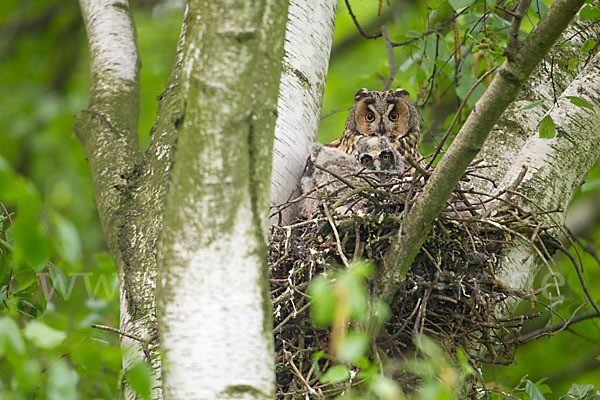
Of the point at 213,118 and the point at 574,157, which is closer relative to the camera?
the point at 213,118

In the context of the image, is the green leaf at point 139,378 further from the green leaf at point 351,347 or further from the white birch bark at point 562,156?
the white birch bark at point 562,156

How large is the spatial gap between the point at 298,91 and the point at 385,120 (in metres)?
0.92

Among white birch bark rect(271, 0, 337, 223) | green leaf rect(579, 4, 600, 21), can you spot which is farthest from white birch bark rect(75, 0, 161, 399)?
green leaf rect(579, 4, 600, 21)

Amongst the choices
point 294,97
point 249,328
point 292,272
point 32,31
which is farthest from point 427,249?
point 32,31

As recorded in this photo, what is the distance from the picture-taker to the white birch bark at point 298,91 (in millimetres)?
3109

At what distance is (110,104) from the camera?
121 inches

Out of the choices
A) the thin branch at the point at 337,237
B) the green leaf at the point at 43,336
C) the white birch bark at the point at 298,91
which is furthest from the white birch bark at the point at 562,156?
the green leaf at the point at 43,336

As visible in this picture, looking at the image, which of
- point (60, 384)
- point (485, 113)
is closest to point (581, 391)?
point (485, 113)

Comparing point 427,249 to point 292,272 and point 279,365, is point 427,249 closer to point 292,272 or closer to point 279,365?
point 292,272

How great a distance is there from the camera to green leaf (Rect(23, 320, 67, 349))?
1367mm

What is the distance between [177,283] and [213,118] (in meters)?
0.39

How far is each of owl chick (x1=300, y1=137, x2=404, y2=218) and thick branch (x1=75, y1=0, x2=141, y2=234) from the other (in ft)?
2.48

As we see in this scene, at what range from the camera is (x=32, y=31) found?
6254 mm

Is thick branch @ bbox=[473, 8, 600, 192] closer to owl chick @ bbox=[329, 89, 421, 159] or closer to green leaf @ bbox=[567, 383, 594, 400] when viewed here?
owl chick @ bbox=[329, 89, 421, 159]
